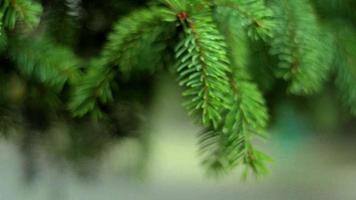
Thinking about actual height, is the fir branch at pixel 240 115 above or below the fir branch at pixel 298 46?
below

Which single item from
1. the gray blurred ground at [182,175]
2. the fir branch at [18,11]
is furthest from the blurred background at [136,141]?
the fir branch at [18,11]

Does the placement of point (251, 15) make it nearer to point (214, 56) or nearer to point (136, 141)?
point (214, 56)

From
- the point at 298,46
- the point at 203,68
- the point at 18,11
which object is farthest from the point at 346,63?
the point at 18,11

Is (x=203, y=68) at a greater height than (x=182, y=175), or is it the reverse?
(x=203, y=68)

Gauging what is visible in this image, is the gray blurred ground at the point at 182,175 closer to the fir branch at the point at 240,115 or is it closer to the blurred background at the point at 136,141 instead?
the blurred background at the point at 136,141

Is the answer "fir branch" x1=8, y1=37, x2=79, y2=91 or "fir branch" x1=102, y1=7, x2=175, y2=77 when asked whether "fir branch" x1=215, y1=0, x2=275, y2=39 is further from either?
"fir branch" x1=8, y1=37, x2=79, y2=91

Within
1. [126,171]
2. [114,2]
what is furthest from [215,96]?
[126,171]

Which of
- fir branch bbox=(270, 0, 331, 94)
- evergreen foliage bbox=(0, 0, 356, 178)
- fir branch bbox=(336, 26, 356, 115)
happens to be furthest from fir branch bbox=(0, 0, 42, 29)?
fir branch bbox=(336, 26, 356, 115)
